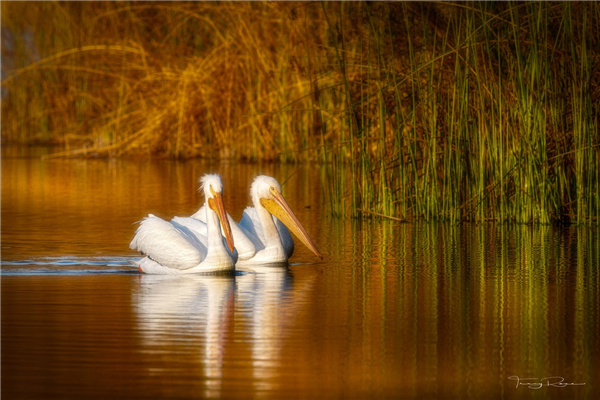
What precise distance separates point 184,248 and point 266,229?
42.9 inches

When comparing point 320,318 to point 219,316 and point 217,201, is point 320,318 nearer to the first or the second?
point 219,316

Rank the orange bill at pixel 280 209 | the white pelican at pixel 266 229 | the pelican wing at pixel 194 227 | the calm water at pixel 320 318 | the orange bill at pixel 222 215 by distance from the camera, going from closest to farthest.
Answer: the calm water at pixel 320 318 < the orange bill at pixel 222 215 < the pelican wing at pixel 194 227 < the white pelican at pixel 266 229 < the orange bill at pixel 280 209

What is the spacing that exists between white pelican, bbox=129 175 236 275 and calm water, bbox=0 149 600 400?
0.12m

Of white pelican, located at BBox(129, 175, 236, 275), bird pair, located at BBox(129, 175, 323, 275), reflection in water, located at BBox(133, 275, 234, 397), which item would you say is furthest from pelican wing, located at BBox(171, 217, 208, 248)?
reflection in water, located at BBox(133, 275, 234, 397)

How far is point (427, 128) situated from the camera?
11.7 m

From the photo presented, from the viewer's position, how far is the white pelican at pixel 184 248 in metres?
8.79

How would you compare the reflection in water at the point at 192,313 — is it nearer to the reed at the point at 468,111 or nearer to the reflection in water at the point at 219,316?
the reflection in water at the point at 219,316

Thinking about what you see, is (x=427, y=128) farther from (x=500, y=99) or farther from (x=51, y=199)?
(x=51, y=199)

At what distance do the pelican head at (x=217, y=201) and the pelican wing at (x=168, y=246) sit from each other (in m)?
0.24

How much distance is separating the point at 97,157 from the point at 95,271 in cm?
1470

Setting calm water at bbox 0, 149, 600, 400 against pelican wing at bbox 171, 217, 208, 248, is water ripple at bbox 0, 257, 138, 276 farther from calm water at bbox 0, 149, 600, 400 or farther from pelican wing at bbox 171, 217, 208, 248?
pelican wing at bbox 171, 217, 208, 248

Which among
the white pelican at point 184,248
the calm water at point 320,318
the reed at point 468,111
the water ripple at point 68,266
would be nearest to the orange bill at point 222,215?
the white pelican at point 184,248

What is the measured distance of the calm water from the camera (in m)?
5.36

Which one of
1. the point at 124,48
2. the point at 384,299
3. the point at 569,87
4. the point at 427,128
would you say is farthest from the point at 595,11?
the point at 124,48
